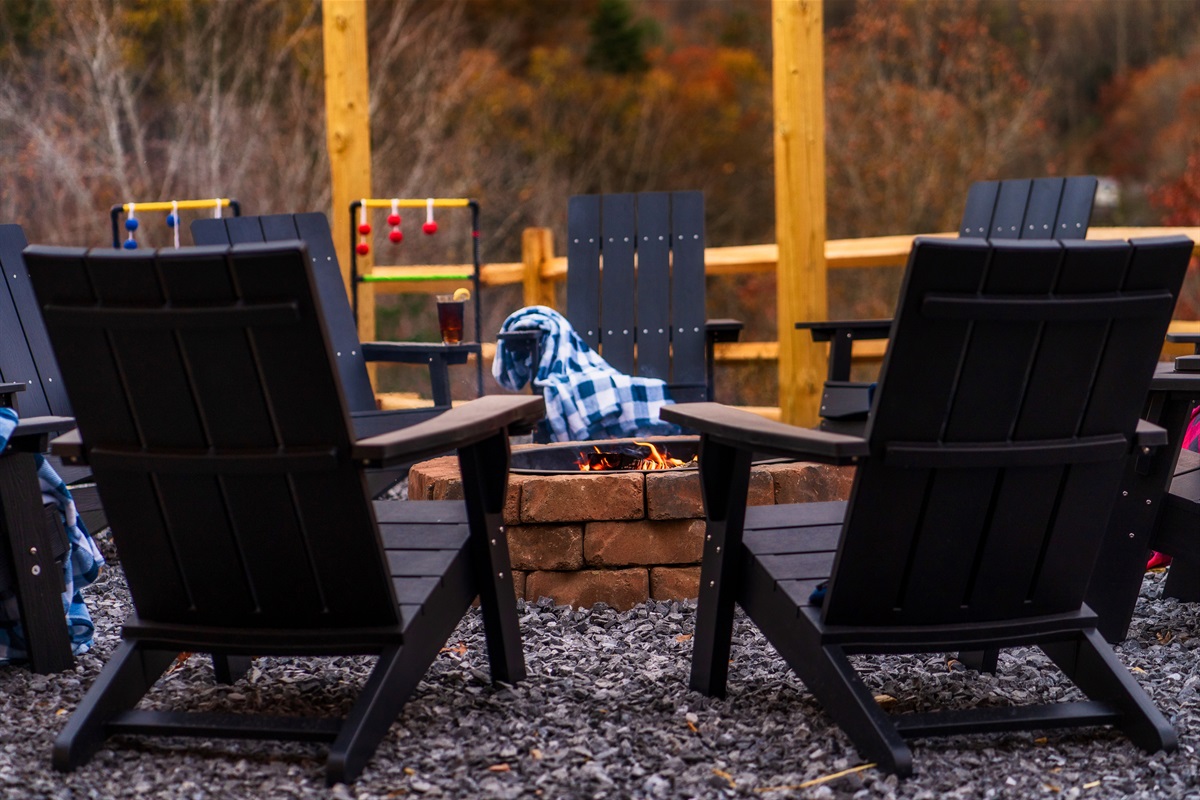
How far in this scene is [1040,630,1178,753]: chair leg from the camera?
78.0 inches

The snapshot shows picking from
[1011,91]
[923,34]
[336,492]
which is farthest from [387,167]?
[336,492]

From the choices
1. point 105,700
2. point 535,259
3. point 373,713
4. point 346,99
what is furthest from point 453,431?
point 535,259

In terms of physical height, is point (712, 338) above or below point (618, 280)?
below

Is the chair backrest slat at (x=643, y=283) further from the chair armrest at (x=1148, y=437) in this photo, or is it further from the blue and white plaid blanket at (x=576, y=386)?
the chair armrest at (x=1148, y=437)

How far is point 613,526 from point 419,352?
122 centimetres

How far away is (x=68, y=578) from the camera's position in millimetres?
2570

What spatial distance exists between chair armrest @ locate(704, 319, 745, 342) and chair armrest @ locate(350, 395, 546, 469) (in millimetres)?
1795

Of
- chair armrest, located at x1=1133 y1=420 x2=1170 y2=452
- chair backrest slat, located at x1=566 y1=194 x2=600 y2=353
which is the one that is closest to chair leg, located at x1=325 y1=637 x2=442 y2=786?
chair armrest, located at x1=1133 y1=420 x2=1170 y2=452

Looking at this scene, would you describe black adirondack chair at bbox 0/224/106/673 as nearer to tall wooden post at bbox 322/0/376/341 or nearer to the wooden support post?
tall wooden post at bbox 322/0/376/341

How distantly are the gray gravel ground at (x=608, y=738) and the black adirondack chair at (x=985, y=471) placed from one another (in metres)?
0.08

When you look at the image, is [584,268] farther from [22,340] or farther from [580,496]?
[22,340]

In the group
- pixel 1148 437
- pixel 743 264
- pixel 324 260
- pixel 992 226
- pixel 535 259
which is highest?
pixel 1148 437

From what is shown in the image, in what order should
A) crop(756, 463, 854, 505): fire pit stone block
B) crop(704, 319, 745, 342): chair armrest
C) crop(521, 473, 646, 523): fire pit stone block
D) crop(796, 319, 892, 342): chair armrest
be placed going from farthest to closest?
crop(704, 319, 745, 342): chair armrest → crop(796, 319, 892, 342): chair armrest → crop(756, 463, 854, 505): fire pit stone block → crop(521, 473, 646, 523): fire pit stone block

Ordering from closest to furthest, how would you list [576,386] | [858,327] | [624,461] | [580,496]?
[580,496], [624,461], [576,386], [858,327]
